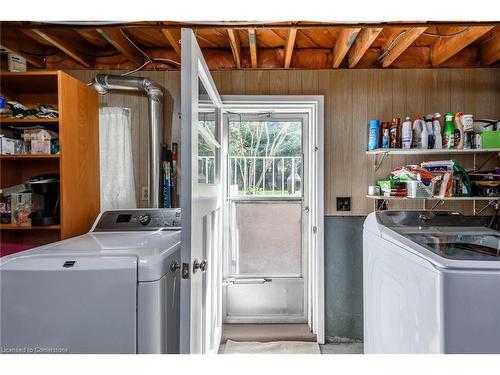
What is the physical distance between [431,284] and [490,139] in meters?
1.79

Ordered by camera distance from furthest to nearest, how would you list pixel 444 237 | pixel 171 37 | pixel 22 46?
pixel 22 46
pixel 171 37
pixel 444 237

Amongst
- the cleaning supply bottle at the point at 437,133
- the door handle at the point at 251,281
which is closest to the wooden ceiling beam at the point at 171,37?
the cleaning supply bottle at the point at 437,133

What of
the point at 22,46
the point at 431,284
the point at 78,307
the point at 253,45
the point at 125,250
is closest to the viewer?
the point at 431,284

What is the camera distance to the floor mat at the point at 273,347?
2.45m

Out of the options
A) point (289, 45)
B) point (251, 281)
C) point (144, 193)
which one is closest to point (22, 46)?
point (144, 193)

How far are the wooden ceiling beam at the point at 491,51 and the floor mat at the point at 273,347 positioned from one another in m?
2.62

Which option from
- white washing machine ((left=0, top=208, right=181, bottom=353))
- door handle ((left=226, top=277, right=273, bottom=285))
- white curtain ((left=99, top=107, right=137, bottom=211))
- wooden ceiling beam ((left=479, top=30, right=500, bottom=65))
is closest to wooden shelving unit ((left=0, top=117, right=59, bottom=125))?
white curtain ((left=99, top=107, right=137, bottom=211))

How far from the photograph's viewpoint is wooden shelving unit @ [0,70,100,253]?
77.8 inches

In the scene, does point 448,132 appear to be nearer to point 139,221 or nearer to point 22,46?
point 139,221

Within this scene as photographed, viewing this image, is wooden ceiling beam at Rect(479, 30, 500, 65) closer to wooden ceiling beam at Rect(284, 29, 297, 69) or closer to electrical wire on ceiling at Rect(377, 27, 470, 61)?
electrical wire on ceiling at Rect(377, 27, 470, 61)

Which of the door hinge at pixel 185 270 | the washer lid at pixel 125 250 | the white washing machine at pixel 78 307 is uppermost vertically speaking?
the washer lid at pixel 125 250

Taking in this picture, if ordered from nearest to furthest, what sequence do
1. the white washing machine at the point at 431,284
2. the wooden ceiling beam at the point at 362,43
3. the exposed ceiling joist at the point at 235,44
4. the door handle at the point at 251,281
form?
the white washing machine at the point at 431,284, the wooden ceiling beam at the point at 362,43, the exposed ceiling joist at the point at 235,44, the door handle at the point at 251,281

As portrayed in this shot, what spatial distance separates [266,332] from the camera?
2746 millimetres

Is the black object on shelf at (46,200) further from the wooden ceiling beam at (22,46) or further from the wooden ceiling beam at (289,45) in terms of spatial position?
the wooden ceiling beam at (289,45)
